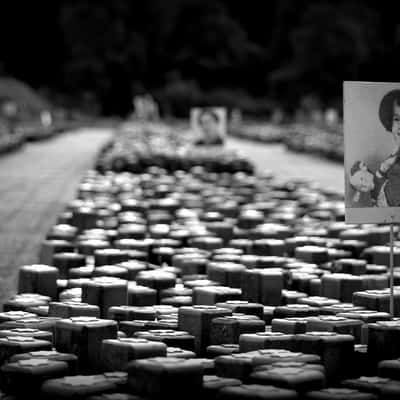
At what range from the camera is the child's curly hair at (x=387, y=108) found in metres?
5.75

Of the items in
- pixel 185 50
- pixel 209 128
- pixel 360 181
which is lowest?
pixel 360 181

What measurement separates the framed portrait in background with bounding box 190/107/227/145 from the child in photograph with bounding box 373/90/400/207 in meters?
16.0

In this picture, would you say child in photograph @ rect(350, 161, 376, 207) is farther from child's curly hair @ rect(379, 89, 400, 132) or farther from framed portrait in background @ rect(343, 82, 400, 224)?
child's curly hair @ rect(379, 89, 400, 132)

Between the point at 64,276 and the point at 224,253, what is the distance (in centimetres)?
110

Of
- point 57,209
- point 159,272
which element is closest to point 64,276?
point 159,272

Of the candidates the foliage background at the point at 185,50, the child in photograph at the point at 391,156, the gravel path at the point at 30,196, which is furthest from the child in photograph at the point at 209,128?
the foliage background at the point at 185,50

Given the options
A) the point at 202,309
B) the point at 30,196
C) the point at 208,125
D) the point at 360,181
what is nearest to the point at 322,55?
→ the point at 208,125

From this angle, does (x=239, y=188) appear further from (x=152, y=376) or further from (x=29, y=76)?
(x=29, y=76)

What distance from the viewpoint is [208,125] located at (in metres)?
22.0

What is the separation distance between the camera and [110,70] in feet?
323

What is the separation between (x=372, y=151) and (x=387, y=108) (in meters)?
0.24

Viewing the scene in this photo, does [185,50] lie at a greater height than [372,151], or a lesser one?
greater

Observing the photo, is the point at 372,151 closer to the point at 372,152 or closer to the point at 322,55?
the point at 372,152

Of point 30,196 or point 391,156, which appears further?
point 30,196
